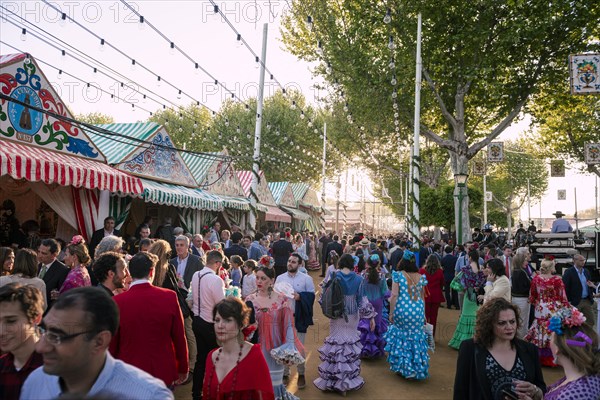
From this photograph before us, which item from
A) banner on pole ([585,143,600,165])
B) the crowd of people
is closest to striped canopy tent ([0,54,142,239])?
the crowd of people

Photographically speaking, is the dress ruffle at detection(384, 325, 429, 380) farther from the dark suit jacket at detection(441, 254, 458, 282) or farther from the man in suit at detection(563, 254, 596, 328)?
the dark suit jacket at detection(441, 254, 458, 282)

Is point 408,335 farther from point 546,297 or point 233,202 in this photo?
point 233,202

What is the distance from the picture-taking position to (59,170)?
9.20m

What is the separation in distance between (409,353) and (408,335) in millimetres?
273

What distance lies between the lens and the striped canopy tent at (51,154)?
8.55 m

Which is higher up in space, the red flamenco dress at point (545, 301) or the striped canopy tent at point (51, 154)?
the striped canopy tent at point (51, 154)

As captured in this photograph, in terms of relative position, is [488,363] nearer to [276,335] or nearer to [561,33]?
[276,335]

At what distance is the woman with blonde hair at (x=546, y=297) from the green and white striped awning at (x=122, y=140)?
9.77 metres

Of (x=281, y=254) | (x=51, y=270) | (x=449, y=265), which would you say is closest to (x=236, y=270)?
(x=51, y=270)

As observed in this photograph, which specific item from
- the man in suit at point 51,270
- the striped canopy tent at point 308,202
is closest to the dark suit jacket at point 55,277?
the man in suit at point 51,270

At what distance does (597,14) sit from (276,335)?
1836cm

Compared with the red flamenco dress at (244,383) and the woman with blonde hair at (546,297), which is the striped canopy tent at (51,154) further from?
the woman with blonde hair at (546,297)

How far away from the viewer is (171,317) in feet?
12.6

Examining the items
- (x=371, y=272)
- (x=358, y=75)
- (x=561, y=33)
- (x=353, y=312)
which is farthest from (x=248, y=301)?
(x=561, y=33)
